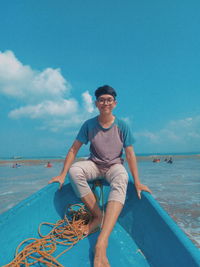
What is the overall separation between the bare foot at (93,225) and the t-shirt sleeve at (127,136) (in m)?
0.82

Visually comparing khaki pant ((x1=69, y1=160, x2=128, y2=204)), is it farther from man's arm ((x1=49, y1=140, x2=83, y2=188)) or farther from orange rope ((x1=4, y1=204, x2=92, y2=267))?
orange rope ((x1=4, y1=204, x2=92, y2=267))

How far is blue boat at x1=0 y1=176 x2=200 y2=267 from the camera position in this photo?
1260mm

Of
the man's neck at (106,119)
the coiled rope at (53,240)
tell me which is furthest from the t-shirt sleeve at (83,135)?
the coiled rope at (53,240)

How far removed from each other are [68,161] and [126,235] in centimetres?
98

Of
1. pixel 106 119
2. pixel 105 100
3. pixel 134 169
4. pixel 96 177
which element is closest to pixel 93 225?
pixel 96 177

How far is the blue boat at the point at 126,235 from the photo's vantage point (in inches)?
49.6

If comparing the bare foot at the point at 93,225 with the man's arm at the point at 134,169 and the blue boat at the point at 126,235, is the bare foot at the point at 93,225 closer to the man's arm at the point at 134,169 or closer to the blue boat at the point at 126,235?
the blue boat at the point at 126,235

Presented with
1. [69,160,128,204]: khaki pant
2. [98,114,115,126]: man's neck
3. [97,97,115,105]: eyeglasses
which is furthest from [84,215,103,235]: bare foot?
[97,97,115,105]: eyeglasses

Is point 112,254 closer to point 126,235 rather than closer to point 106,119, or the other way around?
point 126,235

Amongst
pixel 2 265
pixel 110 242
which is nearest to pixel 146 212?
pixel 110 242

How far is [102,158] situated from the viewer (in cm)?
209

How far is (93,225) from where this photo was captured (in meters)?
1.82

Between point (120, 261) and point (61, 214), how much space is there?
833mm

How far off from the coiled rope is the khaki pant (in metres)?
0.30
